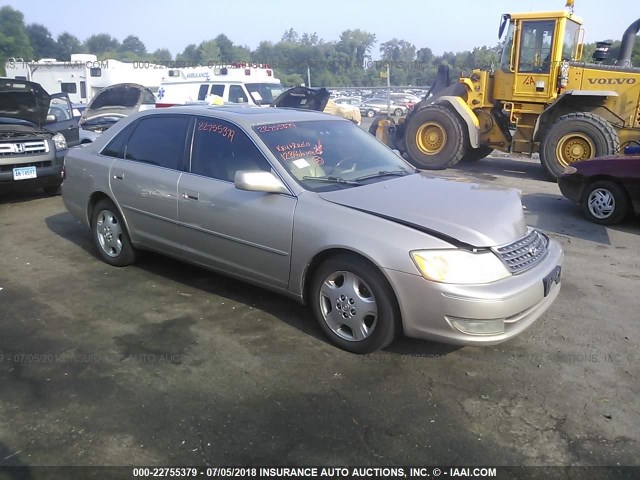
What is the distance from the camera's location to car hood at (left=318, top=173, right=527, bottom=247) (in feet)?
11.1

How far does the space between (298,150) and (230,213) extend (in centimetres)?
71

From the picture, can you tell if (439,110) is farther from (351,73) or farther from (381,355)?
(351,73)

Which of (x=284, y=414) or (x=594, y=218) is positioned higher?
(x=594, y=218)

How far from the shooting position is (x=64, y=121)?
999 cm

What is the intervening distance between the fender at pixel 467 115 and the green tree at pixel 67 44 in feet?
382

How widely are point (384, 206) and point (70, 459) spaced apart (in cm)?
231

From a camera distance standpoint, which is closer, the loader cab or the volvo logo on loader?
the volvo logo on loader

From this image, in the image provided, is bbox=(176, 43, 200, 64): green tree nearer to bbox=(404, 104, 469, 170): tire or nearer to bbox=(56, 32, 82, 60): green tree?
bbox=(56, 32, 82, 60): green tree

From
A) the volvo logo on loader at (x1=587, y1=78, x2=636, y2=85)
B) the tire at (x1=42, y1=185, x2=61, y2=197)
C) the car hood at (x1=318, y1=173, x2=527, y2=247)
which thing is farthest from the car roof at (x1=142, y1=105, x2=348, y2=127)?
the volvo logo on loader at (x1=587, y1=78, x2=636, y2=85)

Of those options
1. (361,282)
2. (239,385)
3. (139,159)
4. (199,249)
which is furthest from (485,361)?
(139,159)

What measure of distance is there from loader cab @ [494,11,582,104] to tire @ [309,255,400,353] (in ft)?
28.9

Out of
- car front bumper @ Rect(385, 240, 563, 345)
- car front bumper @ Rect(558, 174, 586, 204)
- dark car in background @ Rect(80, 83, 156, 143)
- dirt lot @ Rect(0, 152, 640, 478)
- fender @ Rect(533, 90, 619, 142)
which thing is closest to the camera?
dirt lot @ Rect(0, 152, 640, 478)

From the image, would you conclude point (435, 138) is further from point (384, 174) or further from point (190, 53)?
point (190, 53)

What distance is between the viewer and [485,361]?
3.60 metres
